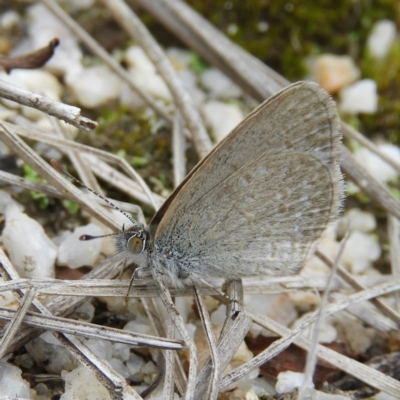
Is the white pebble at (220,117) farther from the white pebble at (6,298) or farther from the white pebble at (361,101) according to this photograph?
the white pebble at (6,298)

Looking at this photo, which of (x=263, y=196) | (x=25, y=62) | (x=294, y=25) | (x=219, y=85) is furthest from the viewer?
(x=294, y=25)

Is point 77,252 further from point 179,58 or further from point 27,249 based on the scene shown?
point 179,58

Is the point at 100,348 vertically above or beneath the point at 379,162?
beneath

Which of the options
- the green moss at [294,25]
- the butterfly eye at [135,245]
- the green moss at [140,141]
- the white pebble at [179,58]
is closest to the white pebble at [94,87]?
the green moss at [140,141]

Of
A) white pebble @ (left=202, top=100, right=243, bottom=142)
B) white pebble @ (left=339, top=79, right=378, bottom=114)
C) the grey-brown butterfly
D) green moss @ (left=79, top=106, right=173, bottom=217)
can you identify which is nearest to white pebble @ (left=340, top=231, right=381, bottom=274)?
the grey-brown butterfly

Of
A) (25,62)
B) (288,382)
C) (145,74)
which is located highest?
(25,62)

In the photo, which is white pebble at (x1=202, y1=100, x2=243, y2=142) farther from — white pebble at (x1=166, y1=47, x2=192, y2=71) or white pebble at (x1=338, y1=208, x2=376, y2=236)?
white pebble at (x1=338, y1=208, x2=376, y2=236)

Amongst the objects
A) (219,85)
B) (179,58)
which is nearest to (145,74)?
(179,58)

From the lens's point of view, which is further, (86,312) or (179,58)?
(179,58)
